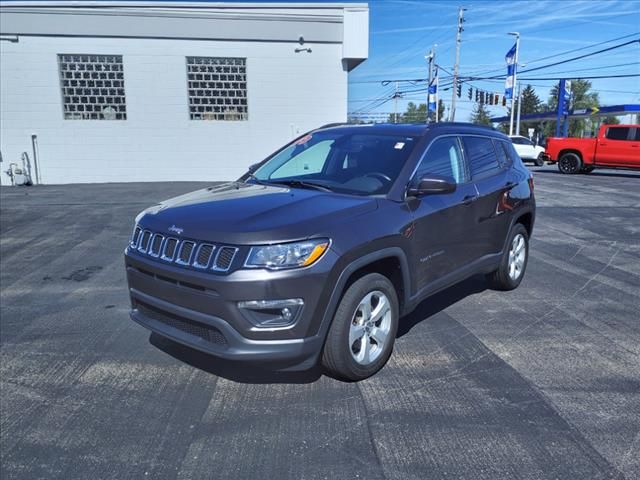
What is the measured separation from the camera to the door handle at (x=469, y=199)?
14.6ft

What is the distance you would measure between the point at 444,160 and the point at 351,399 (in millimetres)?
2226

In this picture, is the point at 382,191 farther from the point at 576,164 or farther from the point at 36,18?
the point at 576,164

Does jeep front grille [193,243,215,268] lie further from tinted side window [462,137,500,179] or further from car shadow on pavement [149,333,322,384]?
tinted side window [462,137,500,179]

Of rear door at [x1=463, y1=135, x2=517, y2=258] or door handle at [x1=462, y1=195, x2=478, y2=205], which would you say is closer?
door handle at [x1=462, y1=195, x2=478, y2=205]

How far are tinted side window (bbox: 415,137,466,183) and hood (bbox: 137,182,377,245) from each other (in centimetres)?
78

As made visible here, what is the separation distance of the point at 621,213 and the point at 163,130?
1372cm

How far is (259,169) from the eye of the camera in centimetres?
477

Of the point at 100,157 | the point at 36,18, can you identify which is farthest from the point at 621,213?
the point at 36,18

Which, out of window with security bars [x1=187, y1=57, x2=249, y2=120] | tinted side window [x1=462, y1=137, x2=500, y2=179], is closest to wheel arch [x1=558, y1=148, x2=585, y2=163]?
window with security bars [x1=187, y1=57, x2=249, y2=120]

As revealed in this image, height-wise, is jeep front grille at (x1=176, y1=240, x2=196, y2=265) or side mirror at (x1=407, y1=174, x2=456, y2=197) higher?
side mirror at (x1=407, y1=174, x2=456, y2=197)

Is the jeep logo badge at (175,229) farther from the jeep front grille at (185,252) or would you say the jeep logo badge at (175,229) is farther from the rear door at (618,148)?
the rear door at (618,148)

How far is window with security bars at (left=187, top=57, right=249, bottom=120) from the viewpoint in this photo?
1697 centimetres

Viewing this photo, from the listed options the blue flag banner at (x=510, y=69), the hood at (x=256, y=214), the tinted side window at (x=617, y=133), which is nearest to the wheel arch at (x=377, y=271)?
the hood at (x=256, y=214)

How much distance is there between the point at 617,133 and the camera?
20062 millimetres
